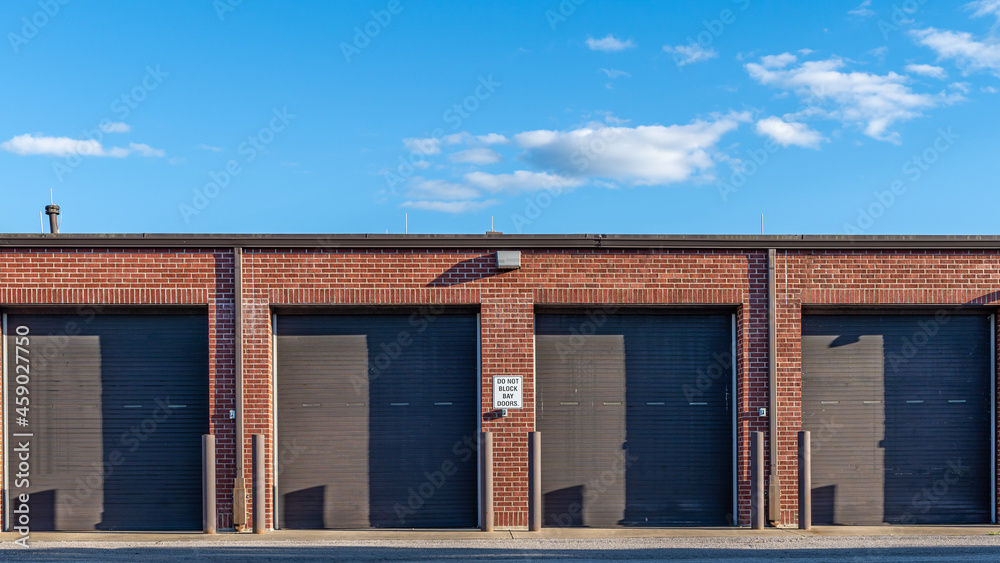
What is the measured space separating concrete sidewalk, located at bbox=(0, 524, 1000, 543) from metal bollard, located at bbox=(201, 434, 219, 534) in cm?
19

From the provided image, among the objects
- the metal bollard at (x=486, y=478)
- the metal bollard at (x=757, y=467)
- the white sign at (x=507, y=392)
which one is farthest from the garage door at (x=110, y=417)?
the metal bollard at (x=757, y=467)

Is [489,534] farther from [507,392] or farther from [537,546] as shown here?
[507,392]

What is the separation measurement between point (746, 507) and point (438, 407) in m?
5.22

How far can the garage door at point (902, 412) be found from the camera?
41.8ft

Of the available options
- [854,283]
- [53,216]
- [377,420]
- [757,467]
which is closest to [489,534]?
[377,420]

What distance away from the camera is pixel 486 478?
452 inches

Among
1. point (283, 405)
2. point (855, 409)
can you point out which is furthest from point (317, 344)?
point (855, 409)

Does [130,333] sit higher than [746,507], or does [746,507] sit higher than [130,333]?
[130,333]

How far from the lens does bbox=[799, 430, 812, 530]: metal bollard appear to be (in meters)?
11.5

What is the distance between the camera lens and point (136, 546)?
10.8 meters

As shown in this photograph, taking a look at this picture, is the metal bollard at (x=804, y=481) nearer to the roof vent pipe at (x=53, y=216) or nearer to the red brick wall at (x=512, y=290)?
the red brick wall at (x=512, y=290)

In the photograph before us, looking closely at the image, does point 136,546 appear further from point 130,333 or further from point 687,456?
point 687,456

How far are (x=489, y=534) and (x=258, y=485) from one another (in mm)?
3520

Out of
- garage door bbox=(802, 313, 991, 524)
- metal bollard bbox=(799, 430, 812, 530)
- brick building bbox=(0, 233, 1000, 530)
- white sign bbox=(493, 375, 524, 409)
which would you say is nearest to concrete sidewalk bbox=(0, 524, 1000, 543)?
metal bollard bbox=(799, 430, 812, 530)
